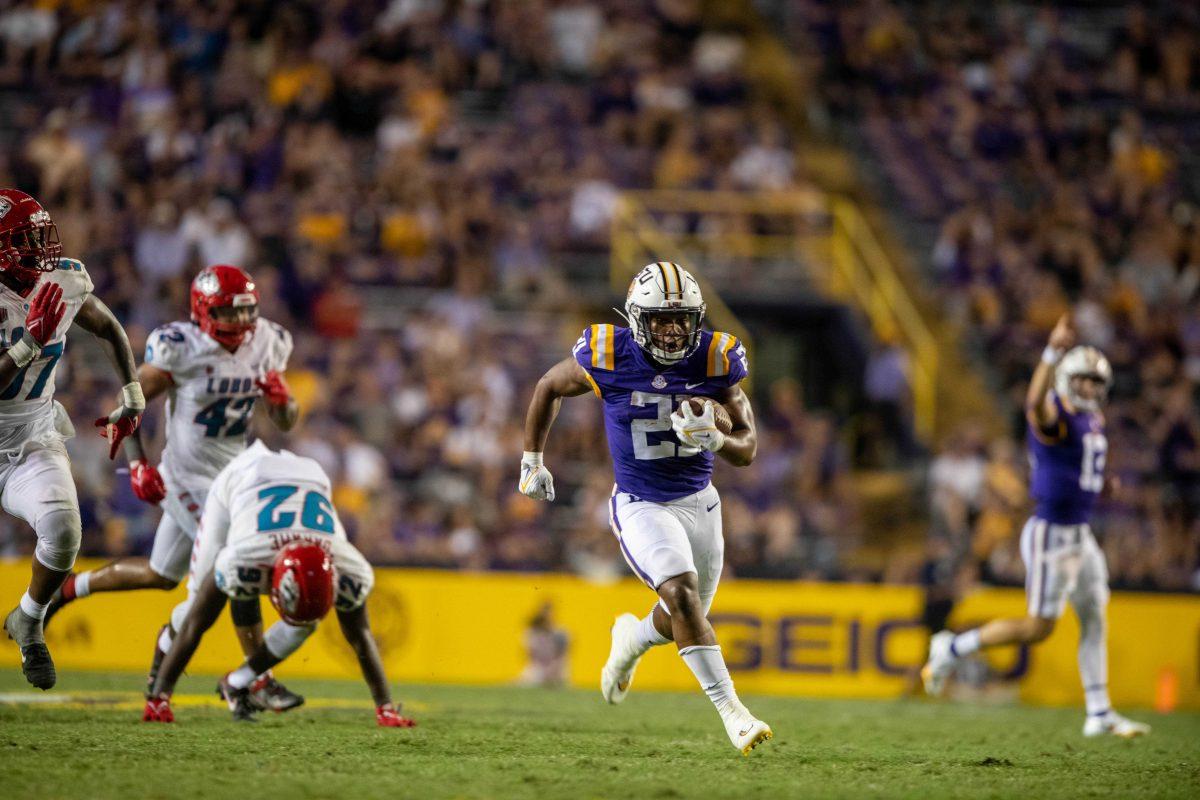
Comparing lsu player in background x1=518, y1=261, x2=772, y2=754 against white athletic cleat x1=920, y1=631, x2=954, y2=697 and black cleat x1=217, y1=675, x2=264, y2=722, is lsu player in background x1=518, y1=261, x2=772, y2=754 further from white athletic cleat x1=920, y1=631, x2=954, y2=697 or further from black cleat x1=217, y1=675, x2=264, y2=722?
white athletic cleat x1=920, y1=631, x2=954, y2=697

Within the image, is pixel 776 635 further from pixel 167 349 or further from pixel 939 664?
pixel 167 349

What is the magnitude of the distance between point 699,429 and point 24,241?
349cm

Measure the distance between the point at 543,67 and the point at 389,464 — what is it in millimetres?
6607

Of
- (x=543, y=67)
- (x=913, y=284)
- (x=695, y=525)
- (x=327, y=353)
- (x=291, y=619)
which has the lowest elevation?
(x=291, y=619)

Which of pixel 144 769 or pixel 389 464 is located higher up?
pixel 389 464

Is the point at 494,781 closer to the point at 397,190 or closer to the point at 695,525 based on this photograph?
the point at 695,525

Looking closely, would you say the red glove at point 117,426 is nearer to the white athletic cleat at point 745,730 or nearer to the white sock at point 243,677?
the white sock at point 243,677

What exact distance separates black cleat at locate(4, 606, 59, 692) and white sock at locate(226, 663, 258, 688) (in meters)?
0.92

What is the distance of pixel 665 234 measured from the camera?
738 inches

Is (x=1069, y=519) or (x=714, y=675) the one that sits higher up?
(x=1069, y=519)

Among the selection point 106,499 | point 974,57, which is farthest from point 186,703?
point 974,57

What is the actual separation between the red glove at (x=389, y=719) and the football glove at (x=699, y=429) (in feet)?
8.20

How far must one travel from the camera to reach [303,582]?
7699mm

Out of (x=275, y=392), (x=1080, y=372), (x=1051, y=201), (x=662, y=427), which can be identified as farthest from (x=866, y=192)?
(x=662, y=427)
